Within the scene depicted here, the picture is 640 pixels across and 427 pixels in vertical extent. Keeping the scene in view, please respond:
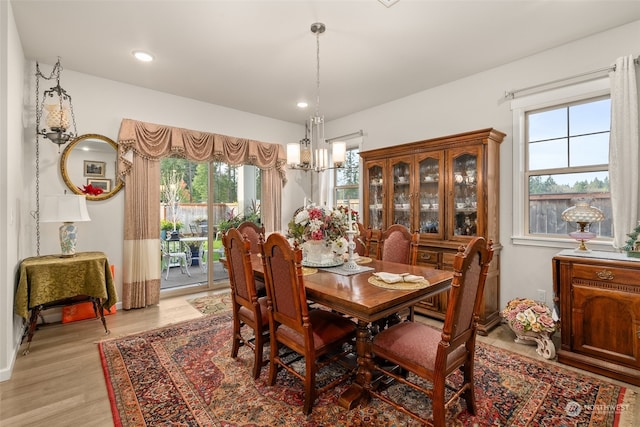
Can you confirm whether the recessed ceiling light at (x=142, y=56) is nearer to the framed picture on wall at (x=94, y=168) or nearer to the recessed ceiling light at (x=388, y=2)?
the framed picture on wall at (x=94, y=168)

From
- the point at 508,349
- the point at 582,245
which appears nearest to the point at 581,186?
the point at 582,245

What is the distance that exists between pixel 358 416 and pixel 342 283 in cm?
78

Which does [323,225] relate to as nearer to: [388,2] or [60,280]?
[388,2]

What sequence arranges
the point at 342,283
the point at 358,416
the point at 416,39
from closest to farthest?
1. the point at 358,416
2. the point at 342,283
3. the point at 416,39

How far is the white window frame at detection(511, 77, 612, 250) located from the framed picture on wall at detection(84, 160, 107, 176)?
4.75 metres

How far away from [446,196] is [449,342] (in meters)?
2.25

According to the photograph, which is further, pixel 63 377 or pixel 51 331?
pixel 51 331

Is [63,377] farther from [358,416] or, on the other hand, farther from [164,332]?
[358,416]

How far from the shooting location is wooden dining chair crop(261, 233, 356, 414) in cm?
176

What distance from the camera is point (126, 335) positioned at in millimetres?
2979

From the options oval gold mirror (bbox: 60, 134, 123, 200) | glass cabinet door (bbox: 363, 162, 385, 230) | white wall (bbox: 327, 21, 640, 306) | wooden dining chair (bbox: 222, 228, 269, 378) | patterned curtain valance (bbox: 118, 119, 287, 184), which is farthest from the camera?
glass cabinet door (bbox: 363, 162, 385, 230)

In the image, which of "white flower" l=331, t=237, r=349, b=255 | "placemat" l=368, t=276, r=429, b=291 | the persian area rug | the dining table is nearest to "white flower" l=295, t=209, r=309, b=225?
"white flower" l=331, t=237, r=349, b=255

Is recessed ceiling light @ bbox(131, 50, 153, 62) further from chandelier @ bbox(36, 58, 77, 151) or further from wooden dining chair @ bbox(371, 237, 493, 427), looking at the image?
wooden dining chair @ bbox(371, 237, 493, 427)

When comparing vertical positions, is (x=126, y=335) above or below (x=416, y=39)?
below
